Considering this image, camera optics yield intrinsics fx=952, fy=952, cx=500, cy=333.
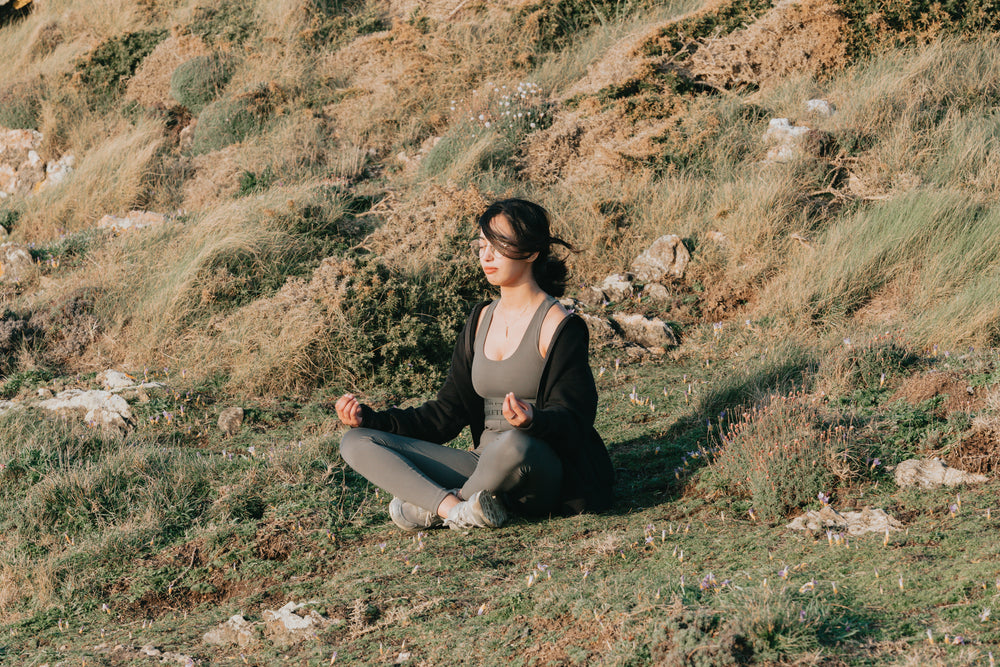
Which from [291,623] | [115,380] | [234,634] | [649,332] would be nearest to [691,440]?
[649,332]

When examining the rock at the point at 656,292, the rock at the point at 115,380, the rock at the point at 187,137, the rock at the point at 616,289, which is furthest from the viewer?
the rock at the point at 187,137

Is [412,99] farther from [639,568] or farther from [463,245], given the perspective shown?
[639,568]

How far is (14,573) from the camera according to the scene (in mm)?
4547

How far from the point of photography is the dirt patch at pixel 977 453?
13.9 ft

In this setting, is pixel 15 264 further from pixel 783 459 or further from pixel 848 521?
pixel 848 521

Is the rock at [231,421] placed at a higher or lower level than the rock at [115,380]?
lower

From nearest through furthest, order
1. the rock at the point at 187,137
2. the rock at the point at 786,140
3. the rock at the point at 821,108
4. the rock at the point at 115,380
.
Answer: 1. the rock at the point at 115,380
2. the rock at the point at 786,140
3. the rock at the point at 821,108
4. the rock at the point at 187,137

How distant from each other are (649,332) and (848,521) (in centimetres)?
358

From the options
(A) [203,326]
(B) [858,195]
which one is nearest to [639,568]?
(A) [203,326]

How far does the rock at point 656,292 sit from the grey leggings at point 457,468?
3.73 metres

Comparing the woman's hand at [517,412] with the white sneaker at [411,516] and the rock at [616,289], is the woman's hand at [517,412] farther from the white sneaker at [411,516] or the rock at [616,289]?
the rock at [616,289]

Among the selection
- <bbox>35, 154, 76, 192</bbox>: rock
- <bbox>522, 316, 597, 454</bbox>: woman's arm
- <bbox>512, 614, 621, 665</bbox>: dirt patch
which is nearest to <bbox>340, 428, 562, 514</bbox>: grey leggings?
<bbox>522, 316, 597, 454</bbox>: woman's arm

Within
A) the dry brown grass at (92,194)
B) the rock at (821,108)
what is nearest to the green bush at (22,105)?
the dry brown grass at (92,194)

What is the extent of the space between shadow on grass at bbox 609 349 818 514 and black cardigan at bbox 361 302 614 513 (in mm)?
257
